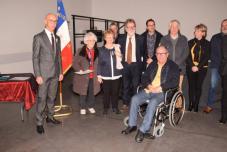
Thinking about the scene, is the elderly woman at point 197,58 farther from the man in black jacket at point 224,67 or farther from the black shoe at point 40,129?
the black shoe at point 40,129

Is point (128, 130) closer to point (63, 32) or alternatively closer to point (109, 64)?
point (109, 64)

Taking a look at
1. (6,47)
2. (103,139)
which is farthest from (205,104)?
Answer: (6,47)

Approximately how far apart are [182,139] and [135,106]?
0.69 metres

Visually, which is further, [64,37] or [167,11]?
[167,11]

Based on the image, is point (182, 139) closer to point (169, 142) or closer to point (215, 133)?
point (169, 142)

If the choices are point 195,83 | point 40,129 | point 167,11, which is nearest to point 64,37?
point 40,129

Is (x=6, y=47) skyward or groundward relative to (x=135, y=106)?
skyward

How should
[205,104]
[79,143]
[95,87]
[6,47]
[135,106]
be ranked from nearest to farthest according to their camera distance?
[79,143] → [135,106] → [95,87] → [205,104] → [6,47]

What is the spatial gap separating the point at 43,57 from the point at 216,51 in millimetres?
2412

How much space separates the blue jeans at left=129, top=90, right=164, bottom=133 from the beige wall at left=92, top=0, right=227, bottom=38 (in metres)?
6.30

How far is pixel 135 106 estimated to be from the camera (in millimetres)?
3084

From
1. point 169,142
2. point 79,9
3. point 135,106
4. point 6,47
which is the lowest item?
point 169,142

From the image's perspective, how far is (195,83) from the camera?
3.83 m

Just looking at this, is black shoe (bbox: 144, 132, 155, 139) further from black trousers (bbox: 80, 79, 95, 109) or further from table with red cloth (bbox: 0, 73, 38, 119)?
table with red cloth (bbox: 0, 73, 38, 119)
